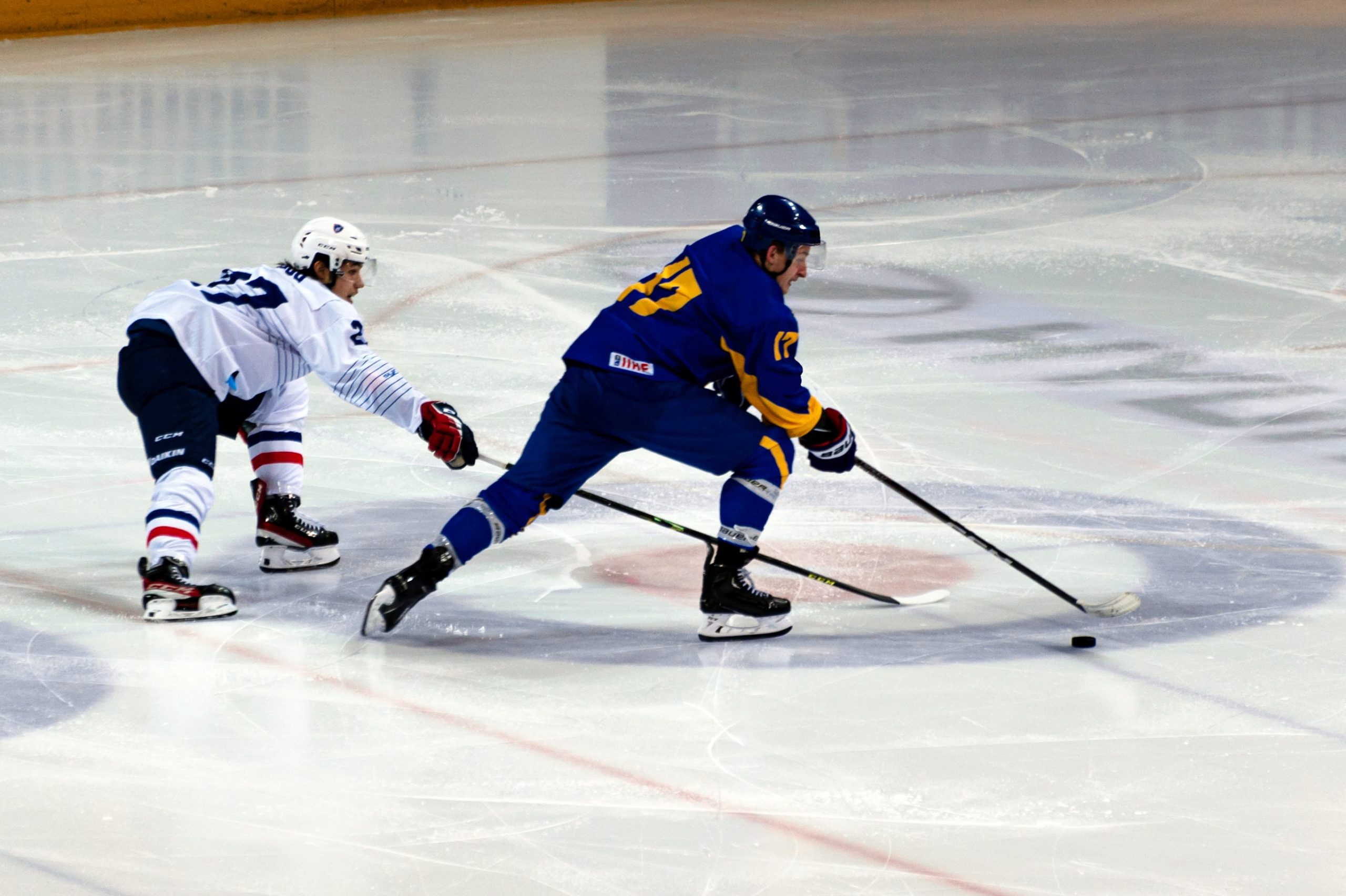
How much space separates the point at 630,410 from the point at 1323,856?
5.45 feet

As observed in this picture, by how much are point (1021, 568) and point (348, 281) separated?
162cm

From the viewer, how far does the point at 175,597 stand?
3.99 meters

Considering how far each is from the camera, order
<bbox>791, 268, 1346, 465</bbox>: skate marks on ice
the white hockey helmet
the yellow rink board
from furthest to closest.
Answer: the yellow rink board
<bbox>791, 268, 1346, 465</bbox>: skate marks on ice
the white hockey helmet

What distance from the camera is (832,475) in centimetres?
511

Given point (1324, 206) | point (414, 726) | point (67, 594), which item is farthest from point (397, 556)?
point (1324, 206)

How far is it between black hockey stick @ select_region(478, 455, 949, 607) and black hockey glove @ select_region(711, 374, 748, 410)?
0.30 m

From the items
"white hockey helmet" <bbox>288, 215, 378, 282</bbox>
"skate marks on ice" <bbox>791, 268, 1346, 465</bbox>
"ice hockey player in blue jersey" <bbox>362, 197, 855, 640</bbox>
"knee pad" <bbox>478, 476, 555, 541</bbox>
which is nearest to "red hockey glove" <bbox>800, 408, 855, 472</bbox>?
"ice hockey player in blue jersey" <bbox>362, 197, 855, 640</bbox>

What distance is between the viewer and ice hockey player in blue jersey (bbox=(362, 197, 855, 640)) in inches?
151

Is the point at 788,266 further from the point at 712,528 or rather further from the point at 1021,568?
the point at 712,528

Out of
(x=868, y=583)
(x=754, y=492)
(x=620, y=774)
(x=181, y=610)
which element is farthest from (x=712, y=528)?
(x=620, y=774)

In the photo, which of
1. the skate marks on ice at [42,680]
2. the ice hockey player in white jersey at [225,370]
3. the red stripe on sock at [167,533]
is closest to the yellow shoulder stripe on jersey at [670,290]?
the ice hockey player in white jersey at [225,370]

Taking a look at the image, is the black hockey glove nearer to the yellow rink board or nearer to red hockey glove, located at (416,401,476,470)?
red hockey glove, located at (416,401,476,470)

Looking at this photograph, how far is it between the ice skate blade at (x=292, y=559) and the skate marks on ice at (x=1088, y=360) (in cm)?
244

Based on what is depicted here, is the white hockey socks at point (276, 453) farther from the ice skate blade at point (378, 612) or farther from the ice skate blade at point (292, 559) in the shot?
the ice skate blade at point (378, 612)
